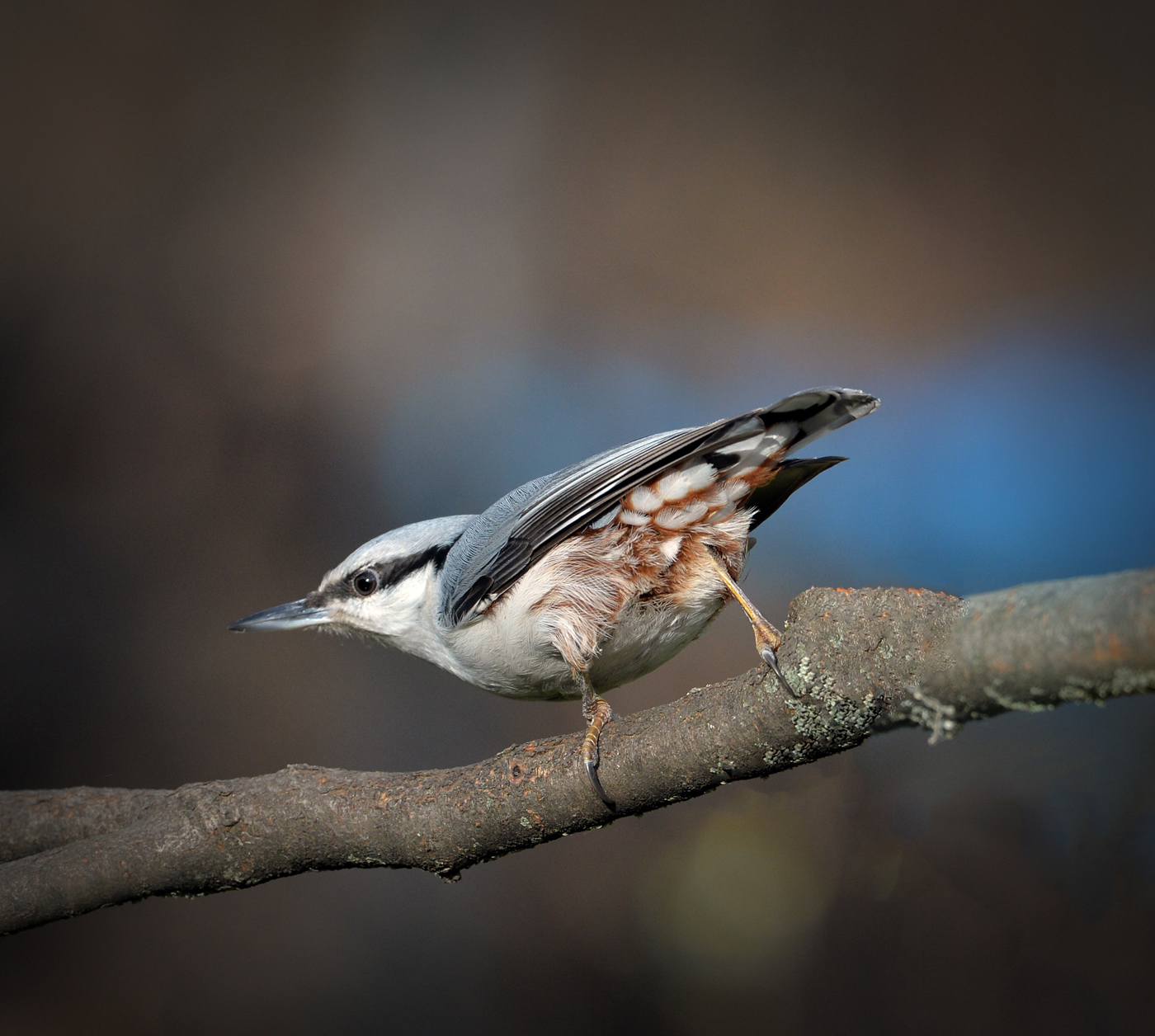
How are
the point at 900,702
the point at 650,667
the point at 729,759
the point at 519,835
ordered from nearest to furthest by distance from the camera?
the point at 900,702 < the point at 729,759 < the point at 519,835 < the point at 650,667

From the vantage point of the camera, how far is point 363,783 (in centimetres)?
93

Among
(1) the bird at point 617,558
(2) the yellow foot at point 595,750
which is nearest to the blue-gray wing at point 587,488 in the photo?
(1) the bird at point 617,558

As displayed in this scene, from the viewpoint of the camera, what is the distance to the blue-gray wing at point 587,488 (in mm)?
875

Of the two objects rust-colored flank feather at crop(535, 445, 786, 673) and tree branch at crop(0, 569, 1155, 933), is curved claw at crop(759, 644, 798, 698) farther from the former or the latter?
rust-colored flank feather at crop(535, 445, 786, 673)

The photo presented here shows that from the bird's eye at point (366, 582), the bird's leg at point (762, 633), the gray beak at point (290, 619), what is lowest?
the gray beak at point (290, 619)

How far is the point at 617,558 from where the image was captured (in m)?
1.00

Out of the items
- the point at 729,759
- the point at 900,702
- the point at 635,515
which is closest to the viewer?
the point at 900,702

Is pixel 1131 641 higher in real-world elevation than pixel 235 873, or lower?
higher

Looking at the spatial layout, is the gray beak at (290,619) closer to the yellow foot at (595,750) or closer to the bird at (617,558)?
the bird at (617,558)

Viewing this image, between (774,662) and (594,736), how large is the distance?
0.24 meters

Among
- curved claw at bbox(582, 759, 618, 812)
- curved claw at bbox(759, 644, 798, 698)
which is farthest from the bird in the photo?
curved claw at bbox(759, 644, 798, 698)

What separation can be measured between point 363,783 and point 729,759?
0.43m

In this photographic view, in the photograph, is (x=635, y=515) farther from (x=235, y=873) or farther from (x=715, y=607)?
(x=235, y=873)

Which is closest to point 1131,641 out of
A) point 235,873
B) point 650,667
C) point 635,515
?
point 635,515
